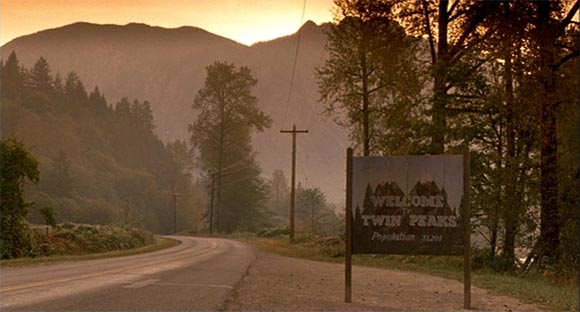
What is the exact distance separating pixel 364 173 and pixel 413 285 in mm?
5842

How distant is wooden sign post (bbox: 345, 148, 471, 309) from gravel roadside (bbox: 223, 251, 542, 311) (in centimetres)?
97

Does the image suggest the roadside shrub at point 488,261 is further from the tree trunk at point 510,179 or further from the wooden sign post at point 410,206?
the wooden sign post at point 410,206

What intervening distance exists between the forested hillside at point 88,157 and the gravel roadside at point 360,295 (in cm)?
9410

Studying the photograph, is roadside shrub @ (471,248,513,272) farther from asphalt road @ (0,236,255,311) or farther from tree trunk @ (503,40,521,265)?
asphalt road @ (0,236,255,311)

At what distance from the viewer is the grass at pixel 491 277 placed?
15290 mm

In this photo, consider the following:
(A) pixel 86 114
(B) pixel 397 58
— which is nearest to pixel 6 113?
(A) pixel 86 114

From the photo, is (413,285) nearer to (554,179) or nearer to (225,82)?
(554,179)

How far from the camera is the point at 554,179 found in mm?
24406

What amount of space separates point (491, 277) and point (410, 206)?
9.64 metres

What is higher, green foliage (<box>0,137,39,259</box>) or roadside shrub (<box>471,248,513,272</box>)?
green foliage (<box>0,137,39,259</box>)

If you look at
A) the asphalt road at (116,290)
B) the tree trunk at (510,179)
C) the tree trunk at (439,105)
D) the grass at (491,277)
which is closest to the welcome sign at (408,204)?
the grass at (491,277)

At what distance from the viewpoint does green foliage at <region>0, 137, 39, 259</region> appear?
30.4 metres

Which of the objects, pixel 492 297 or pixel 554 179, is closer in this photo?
pixel 492 297

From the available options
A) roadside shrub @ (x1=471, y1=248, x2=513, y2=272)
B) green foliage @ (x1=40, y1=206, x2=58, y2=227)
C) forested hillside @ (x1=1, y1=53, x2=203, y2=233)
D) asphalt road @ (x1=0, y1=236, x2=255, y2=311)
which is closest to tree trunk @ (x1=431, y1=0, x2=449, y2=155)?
roadside shrub @ (x1=471, y1=248, x2=513, y2=272)
